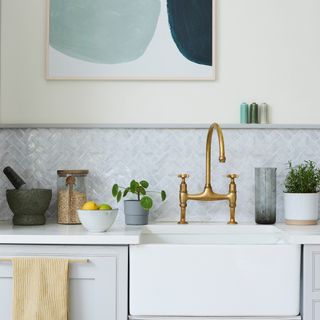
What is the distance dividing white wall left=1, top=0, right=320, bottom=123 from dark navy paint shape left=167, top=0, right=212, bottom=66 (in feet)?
0.18

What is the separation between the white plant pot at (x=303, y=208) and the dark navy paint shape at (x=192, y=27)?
69 cm

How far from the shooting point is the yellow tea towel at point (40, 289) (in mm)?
2176

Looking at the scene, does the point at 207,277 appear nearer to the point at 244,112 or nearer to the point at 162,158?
the point at 162,158

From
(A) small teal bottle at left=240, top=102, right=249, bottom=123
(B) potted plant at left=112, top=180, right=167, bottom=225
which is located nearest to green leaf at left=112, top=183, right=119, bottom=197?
(B) potted plant at left=112, top=180, right=167, bottom=225

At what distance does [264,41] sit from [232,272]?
3.63ft

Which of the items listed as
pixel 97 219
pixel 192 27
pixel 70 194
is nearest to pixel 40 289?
pixel 97 219

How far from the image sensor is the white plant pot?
2.61 metres

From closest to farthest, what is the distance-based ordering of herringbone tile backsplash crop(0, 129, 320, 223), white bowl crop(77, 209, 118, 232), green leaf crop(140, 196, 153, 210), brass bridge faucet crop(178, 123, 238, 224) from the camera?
white bowl crop(77, 209, 118, 232)
green leaf crop(140, 196, 153, 210)
brass bridge faucet crop(178, 123, 238, 224)
herringbone tile backsplash crop(0, 129, 320, 223)

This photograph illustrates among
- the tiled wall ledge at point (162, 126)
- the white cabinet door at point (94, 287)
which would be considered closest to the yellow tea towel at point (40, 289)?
the white cabinet door at point (94, 287)

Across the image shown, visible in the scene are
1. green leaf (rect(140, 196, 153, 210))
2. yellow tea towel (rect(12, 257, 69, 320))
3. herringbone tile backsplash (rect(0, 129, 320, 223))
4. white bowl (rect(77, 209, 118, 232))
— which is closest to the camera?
yellow tea towel (rect(12, 257, 69, 320))

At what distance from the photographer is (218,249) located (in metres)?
2.23

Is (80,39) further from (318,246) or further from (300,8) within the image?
(318,246)

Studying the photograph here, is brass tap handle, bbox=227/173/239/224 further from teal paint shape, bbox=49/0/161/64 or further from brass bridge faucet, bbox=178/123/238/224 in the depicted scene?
teal paint shape, bbox=49/0/161/64

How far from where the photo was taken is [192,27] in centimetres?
281
